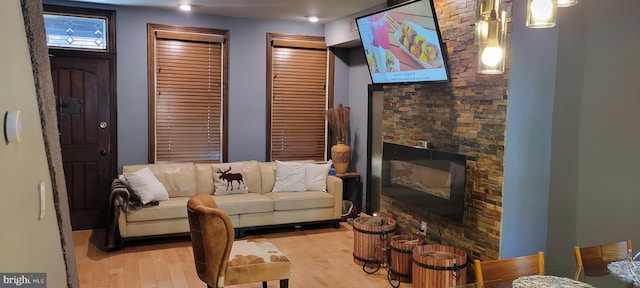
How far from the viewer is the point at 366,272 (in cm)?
416

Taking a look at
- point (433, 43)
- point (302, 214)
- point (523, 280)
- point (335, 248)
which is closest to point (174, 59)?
point (302, 214)

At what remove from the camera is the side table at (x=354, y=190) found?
623 cm

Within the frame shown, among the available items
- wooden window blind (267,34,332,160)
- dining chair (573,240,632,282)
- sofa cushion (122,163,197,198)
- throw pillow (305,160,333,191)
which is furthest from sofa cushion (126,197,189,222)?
dining chair (573,240,632,282)

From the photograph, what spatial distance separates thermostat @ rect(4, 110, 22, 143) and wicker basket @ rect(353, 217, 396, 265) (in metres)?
3.27

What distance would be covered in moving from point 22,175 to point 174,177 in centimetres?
402

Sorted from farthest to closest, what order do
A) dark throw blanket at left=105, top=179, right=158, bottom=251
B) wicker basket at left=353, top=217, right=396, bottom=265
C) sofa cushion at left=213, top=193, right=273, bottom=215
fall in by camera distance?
1. sofa cushion at left=213, top=193, right=273, bottom=215
2. dark throw blanket at left=105, top=179, right=158, bottom=251
3. wicker basket at left=353, top=217, right=396, bottom=265

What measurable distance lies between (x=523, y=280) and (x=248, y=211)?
11.4ft

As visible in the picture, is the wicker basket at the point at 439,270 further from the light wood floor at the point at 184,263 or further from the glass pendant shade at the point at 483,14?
the glass pendant shade at the point at 483,14

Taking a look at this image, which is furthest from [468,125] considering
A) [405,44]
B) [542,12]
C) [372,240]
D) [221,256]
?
[221,256]

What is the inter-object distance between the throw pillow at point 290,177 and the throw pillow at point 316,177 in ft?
0.17

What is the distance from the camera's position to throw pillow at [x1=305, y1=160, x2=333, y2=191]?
5676 millimetres

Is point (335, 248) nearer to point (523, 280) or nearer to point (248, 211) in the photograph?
point (248, 211)

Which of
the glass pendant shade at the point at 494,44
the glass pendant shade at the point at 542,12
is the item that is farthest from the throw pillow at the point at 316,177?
the glass pendant shade at the point at 542,12

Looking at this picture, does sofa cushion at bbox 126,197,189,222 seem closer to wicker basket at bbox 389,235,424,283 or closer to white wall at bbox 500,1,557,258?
wicker basket at bbox 389,235,424,283
